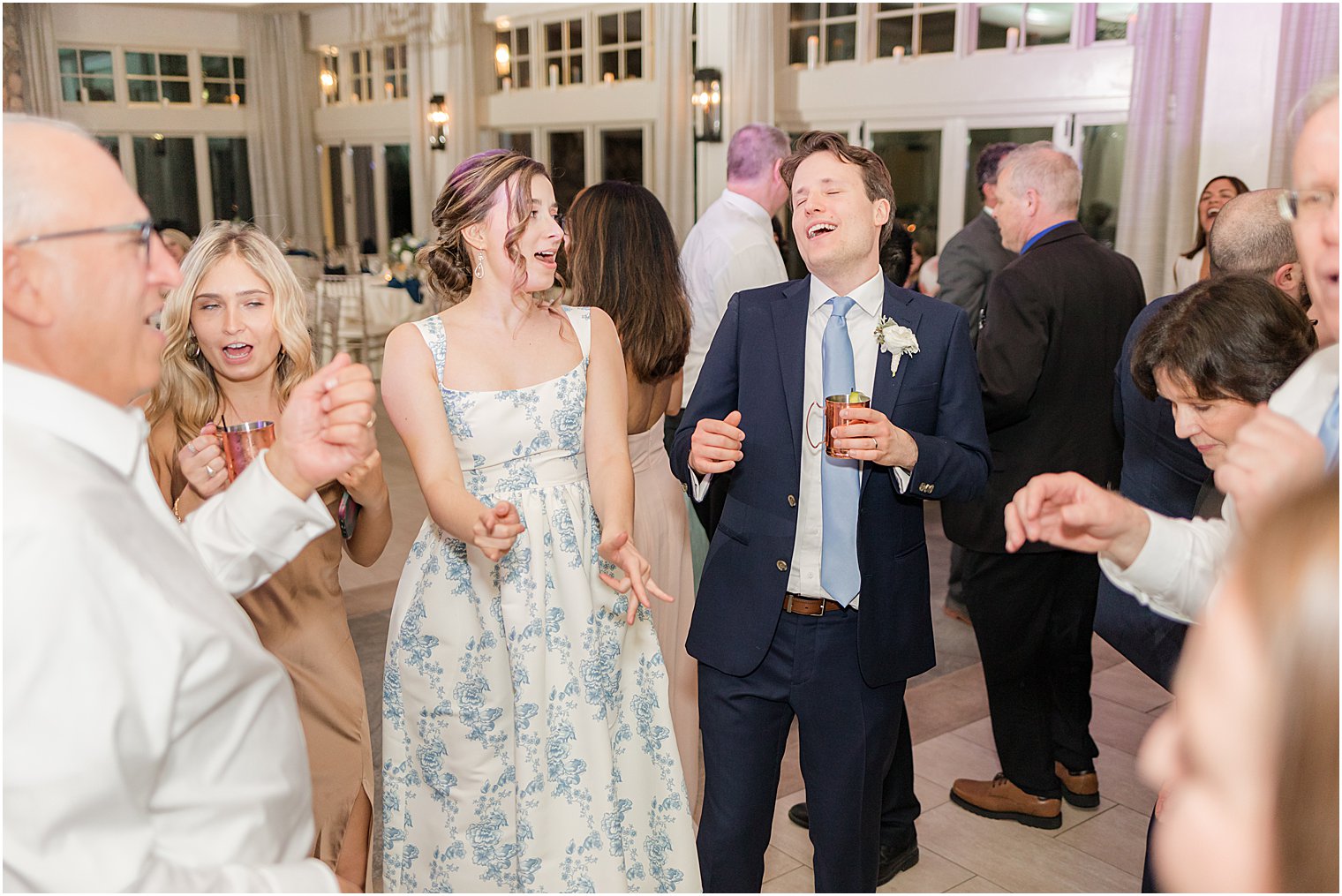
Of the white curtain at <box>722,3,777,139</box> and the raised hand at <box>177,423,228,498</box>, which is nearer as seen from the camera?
the raised hand at <box>177,423,228,498</box>

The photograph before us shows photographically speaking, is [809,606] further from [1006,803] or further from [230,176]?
[230,176]

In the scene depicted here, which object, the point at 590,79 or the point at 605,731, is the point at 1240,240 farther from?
the point at 590,79

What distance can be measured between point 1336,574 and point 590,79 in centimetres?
1153

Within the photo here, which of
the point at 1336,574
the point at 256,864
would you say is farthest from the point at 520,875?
the point at 1336,574

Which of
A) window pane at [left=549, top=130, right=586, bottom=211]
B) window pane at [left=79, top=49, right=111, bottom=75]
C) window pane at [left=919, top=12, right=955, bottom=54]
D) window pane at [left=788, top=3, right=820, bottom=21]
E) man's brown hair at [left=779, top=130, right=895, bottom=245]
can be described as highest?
window pane at [left=79, top=49, right=111, bottom=75]

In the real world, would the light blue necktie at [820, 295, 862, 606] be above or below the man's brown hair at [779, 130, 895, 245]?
below

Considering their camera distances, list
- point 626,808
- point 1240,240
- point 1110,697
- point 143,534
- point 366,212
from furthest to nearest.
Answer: point 366,212 < point 1110,697 < point 1240,240 < point 626,808 < point 143,534

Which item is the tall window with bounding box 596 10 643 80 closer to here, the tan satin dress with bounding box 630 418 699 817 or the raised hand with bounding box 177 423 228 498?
the tan satin dress with bounding box 630 418 699 817

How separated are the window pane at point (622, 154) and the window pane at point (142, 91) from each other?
7.81m

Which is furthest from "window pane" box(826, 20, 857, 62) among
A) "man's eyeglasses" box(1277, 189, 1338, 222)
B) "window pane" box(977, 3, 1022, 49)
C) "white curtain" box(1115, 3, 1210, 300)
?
"man's eyeglasses" box(1277, 189, 1338, 222)

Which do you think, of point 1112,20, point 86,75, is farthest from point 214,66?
point 1112,20

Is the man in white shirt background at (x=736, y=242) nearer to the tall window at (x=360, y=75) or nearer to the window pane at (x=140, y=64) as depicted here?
the tall window at (x=360, y=75)

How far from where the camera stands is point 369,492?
222cm

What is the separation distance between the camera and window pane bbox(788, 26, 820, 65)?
29.0ft
